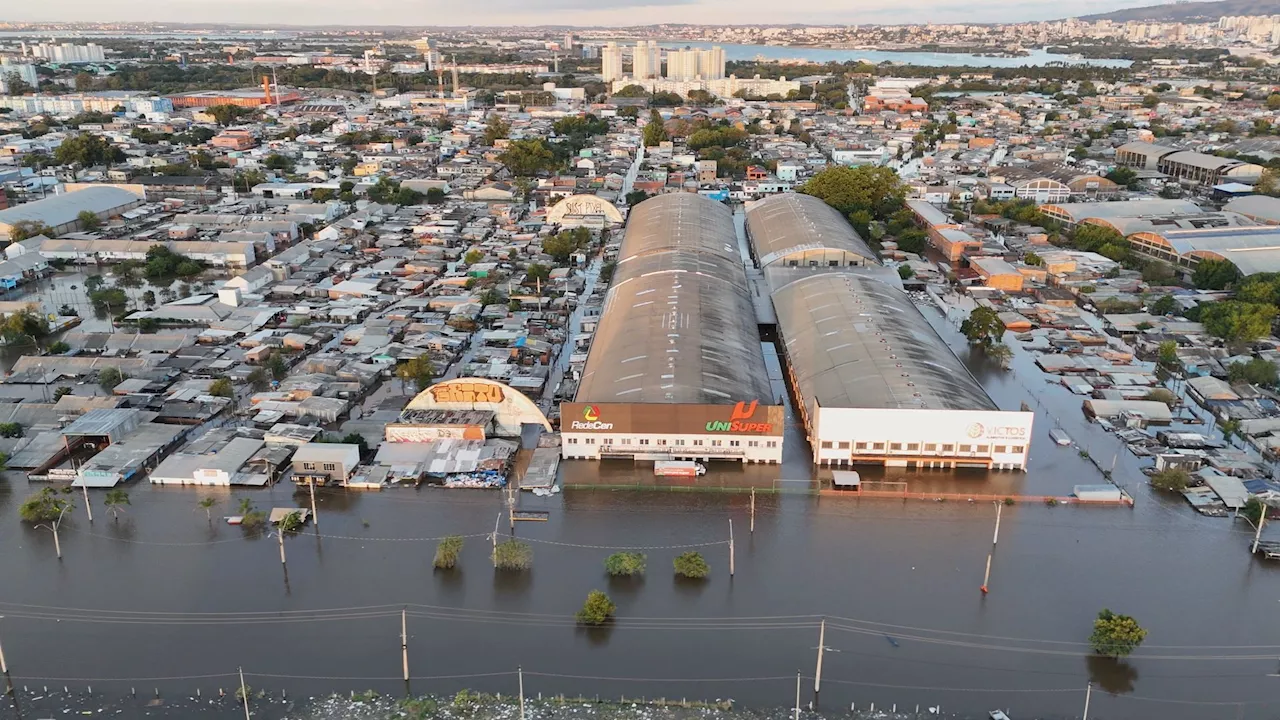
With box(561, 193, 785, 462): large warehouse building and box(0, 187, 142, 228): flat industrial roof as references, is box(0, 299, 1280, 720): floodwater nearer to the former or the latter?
box(561, 193, 785, 462): large warehouse building

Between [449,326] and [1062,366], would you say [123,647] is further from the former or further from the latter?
[1062,366]

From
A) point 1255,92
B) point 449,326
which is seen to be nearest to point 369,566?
point 449,326

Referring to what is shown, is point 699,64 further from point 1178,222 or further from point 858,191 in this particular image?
point 1178,222

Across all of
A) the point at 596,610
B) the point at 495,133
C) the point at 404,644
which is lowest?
the point at 596,610

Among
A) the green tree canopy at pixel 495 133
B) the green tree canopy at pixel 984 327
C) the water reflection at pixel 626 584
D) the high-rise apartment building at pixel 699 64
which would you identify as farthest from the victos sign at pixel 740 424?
the high-rise apartment building at pixel 699 64

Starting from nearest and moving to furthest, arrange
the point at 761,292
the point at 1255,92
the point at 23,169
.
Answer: the point at 761,292, the point at 23,169, the point at 1255,92

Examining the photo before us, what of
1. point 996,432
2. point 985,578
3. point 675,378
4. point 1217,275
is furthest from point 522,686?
point 1217,275

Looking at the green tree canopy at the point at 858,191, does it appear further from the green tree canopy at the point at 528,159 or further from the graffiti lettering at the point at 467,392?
the graffiti lettering at the point at 467,392

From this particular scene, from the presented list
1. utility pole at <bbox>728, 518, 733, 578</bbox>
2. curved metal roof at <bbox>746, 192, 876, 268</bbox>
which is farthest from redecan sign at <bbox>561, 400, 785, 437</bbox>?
curved metal roof at <bbox>746, 192, 876, 268</bbox>
